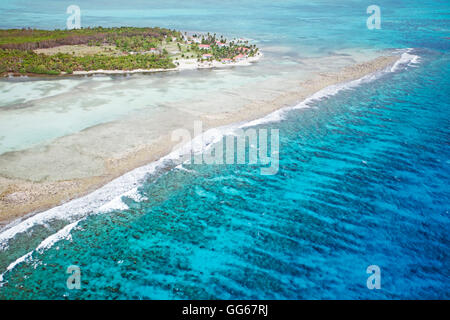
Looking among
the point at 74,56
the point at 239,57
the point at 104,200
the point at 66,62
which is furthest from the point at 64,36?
the point at 104,200

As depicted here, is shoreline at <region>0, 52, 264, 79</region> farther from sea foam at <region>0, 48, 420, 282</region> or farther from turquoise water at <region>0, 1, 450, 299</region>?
turquoise water at <region>0, 1, 450, 299</region>

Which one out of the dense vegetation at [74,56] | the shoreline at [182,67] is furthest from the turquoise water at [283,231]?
the dense vegetation at [74,56]

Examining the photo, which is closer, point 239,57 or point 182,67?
point 182,67

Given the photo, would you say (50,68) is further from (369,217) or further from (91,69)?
(369,217)

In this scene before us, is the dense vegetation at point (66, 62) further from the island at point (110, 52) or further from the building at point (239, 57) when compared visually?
the building at point (239, 57)

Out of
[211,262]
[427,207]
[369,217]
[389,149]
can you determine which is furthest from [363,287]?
[389,149]

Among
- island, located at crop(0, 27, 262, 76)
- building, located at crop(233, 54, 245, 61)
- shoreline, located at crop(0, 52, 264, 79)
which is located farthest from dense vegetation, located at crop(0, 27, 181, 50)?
building, located at crop(233, 54, 245, 61)

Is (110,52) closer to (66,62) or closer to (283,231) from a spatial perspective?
(66,62)
